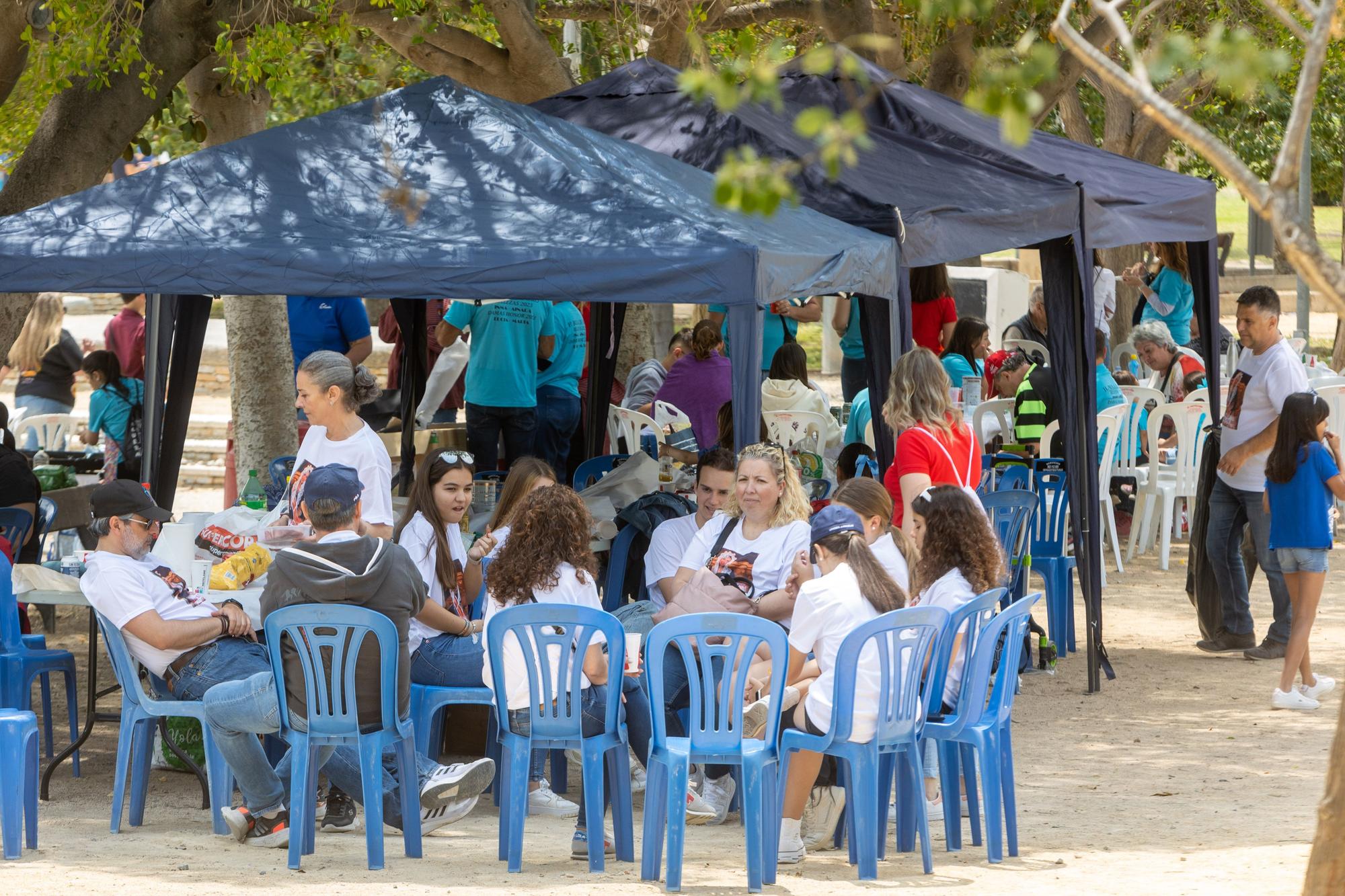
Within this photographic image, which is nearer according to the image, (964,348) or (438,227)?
(438,227)

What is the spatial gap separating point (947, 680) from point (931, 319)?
19.1 ft

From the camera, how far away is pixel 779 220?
249 inches

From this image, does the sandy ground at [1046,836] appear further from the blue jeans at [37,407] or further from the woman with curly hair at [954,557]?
the blue jeans at [37,407]

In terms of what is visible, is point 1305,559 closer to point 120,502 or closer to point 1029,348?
point 120,502

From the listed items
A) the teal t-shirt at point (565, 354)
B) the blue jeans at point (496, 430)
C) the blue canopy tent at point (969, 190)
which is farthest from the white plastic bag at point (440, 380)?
the blue canopy tent at point (969, 190)

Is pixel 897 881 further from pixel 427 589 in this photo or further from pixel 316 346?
pixel 316 346

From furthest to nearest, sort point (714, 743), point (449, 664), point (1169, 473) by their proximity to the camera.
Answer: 1. point (1169, 473)
2. point (449, 664)
3. point (714, 743)

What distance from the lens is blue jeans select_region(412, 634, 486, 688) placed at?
5.43 m

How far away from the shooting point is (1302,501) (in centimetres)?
680

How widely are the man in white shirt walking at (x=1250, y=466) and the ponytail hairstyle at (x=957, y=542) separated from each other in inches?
103

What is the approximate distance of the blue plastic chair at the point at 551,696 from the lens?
4.73 m

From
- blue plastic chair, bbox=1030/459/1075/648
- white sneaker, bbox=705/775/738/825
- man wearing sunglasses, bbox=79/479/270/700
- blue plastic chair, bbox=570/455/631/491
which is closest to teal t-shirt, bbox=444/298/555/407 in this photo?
blue plastic chair, bbox=570/455/631/491

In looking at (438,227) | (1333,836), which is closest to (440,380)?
(438,227)

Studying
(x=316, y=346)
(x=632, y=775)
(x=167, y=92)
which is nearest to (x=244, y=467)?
(x=316, y=346)
